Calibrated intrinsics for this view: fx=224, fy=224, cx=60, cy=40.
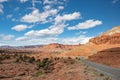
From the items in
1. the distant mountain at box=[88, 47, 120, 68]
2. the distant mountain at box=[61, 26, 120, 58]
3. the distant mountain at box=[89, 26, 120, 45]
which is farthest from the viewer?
the distant mountain at box=[89, 26, 120, 45]

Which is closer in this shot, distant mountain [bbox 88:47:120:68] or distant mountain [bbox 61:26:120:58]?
distant mountain [bbox 88:47:120:68]

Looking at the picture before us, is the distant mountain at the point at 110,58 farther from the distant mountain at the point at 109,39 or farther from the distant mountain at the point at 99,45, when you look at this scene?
the distant mountain at the point at 109,39

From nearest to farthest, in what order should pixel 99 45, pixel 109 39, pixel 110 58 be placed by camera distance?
1. pixel 110 58
2. pixel 109 39
3. pixel 99 45

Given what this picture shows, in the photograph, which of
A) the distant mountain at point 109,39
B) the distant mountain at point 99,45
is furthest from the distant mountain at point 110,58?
the distant mountain at point 109,39

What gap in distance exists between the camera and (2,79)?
2241 centimetres

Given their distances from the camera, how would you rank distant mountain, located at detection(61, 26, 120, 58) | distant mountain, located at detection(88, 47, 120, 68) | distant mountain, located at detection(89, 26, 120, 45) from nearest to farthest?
distant mountain, located at detection(88, 47, 120, 68) < distant mountain, located at detection(61, 26, 120, 58) < distant mountain, located at detection(89, 26, 120, 45)

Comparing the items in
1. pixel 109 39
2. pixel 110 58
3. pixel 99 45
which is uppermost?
pixel 109 39

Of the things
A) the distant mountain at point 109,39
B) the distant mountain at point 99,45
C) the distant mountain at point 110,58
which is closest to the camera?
the distant mountain at point 110,58

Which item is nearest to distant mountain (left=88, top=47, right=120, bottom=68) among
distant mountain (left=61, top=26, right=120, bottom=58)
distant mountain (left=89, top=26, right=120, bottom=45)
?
distant mountain (left=61, top=26, right=120, bottom=58)

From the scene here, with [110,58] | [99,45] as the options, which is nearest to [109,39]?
[99,45]

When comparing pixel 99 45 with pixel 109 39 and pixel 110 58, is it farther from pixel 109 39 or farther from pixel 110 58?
pixel 110 58

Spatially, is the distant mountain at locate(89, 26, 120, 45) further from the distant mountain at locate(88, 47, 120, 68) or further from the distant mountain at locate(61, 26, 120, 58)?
the distant mountain at locate(88, 47, 120, 68)

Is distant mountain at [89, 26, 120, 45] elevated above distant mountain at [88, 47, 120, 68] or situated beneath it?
elevated above

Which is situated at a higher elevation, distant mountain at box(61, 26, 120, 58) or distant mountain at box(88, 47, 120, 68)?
distant mountain at box(61, 26, 120, 58)
